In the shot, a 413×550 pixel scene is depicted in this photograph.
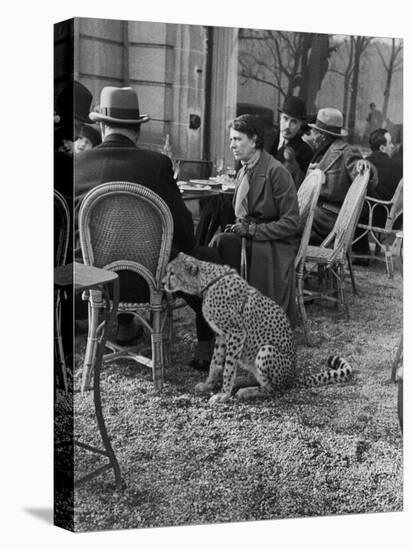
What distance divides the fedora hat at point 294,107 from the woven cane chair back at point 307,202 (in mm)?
302

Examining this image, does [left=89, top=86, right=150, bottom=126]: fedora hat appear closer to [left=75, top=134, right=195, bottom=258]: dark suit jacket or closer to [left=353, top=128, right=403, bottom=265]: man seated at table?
[left=75, top=134, right=195, bottom=258]: dark suit jacket

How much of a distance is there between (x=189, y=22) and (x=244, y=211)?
96 cm

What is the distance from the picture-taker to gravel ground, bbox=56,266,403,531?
584 centimetres

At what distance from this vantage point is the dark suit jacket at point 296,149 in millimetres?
6133

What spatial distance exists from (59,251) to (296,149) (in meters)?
1.32

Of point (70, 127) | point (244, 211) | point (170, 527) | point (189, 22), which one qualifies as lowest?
point (170, 527)

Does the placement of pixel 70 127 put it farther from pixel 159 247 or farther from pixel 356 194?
pixel 356 194

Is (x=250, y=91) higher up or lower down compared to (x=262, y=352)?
higher up

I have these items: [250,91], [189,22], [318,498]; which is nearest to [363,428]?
[318,498]

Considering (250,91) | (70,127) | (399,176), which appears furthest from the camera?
(399,176)

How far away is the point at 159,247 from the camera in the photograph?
5887mm

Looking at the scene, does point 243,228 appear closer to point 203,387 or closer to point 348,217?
point 348,217

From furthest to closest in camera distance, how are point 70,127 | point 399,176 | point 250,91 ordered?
point 399,176 < point 250,91 < point 70,127

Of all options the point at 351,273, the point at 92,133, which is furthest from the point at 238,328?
the point at 92,133
